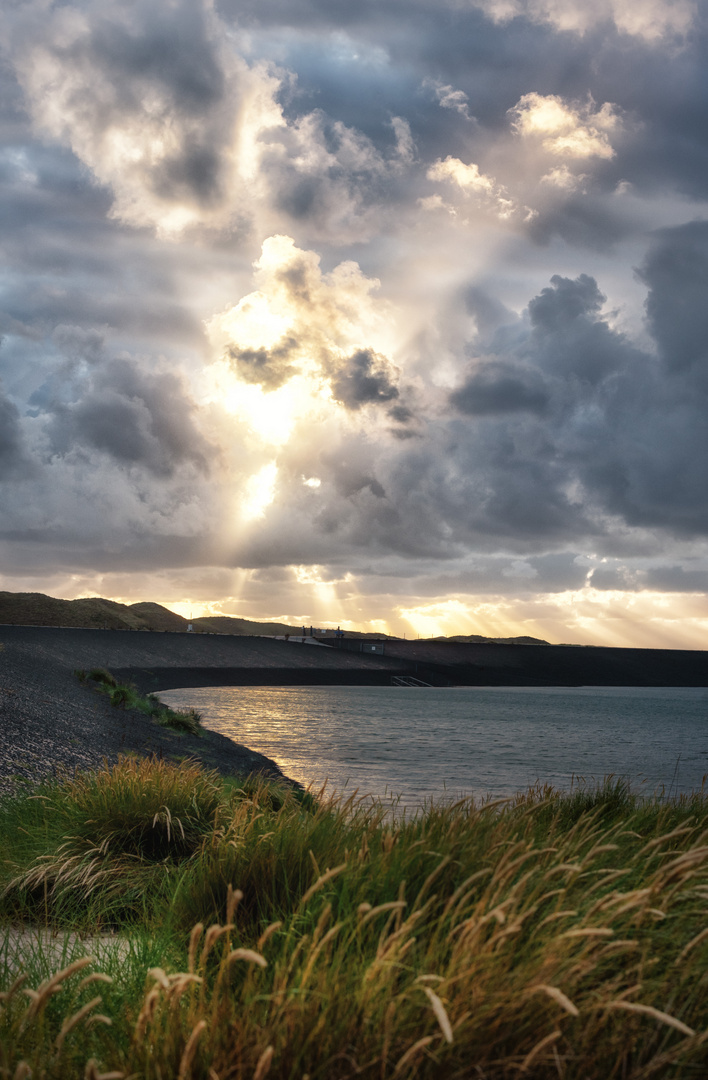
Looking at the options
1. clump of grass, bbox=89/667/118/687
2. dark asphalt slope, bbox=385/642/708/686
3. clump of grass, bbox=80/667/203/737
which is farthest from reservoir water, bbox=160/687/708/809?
dark asphalt slope, bbox=385/642/708/686

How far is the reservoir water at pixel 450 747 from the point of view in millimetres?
25219

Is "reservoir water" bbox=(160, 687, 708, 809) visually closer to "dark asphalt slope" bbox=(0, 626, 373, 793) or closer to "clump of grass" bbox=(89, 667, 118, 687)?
"dark asphalt slope" bbox=(0, 626, 373, 793)

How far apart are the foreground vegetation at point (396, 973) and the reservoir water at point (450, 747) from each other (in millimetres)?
5326

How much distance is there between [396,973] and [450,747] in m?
37.0

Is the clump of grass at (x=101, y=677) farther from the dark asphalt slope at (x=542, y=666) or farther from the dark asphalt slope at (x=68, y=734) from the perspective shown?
the dark asphalt slope at (x=542, y=666)

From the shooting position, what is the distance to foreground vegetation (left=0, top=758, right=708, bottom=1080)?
273cm

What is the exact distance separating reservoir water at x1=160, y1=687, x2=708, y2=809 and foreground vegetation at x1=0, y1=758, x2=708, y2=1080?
5.33 m

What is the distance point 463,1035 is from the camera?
2.74 metres

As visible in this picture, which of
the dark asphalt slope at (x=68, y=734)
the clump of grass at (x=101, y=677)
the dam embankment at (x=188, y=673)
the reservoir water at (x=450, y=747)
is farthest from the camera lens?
the clump of grass at (x=101, y=677)

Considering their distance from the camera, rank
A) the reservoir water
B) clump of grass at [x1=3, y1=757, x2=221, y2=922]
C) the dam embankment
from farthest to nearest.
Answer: the reservoir water, the dam embankment, clump of grass at [x1=3, y1=757, x2=221, y2=922]

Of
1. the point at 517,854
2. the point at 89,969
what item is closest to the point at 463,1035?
the point at 517,854

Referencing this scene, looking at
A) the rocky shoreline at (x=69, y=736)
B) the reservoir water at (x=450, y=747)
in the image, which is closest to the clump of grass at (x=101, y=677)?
the rocky shoreline at (x=69, y=736)

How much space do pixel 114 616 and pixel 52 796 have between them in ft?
514

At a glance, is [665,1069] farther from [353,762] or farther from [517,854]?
[353,762]
